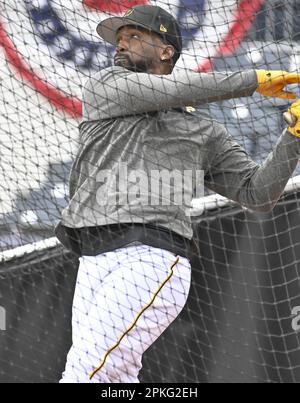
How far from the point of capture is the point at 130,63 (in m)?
2.99

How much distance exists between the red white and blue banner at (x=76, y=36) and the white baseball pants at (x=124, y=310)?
80cm

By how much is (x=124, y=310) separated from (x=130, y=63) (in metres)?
0.70

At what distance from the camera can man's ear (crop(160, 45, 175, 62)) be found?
9.97 ft

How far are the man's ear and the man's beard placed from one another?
7 cm

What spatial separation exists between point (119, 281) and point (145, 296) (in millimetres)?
78

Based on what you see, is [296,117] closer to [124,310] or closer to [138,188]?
[138,188]

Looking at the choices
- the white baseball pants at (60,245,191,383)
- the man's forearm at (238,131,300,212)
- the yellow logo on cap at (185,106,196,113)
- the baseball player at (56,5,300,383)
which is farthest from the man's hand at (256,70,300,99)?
the white baseball pants at (60,245,191,383)

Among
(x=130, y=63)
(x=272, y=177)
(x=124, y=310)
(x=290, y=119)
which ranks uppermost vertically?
(x=130, y=63)

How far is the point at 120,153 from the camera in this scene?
2.88 metres

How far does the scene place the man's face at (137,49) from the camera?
9.80ft

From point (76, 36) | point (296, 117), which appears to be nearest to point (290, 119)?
point (296, 117)

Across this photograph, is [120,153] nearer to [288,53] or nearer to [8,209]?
[288,53]
